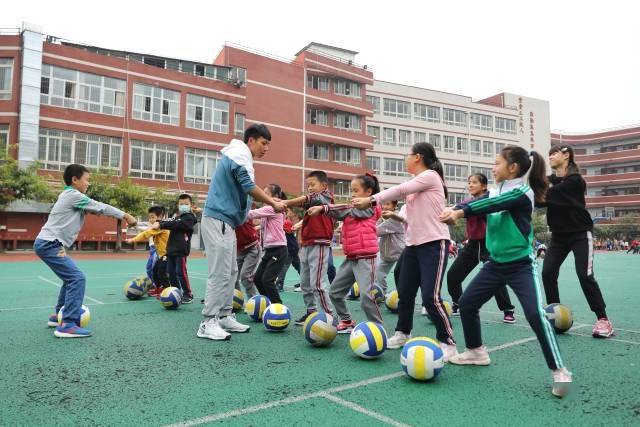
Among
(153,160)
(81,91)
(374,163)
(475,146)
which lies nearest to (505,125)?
(475,146)

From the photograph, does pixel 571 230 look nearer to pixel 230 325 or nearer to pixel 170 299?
pixel 230 325

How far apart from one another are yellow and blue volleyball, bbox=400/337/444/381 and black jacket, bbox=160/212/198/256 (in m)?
5.40

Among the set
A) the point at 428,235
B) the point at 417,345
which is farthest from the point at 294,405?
the point at 428,235

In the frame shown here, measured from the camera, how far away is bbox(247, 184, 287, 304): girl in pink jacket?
6629mm

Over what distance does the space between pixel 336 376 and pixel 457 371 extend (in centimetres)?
105

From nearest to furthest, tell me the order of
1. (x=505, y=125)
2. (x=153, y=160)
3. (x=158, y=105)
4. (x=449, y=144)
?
(x=153, y=160) → (x=158, y=105) → (x=449, y=144) → (x=505, y=125)

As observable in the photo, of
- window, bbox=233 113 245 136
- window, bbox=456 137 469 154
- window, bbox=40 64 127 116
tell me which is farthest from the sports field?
window, bbox=456 137 469 154

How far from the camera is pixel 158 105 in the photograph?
110 feet

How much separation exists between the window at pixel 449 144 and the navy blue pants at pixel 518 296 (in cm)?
5659

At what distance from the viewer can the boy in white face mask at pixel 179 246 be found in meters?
8.04

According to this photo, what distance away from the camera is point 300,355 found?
4.45m

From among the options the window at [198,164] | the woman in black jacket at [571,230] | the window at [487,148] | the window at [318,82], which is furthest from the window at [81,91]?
the window at [487,148]

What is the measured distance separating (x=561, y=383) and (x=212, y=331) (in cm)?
339

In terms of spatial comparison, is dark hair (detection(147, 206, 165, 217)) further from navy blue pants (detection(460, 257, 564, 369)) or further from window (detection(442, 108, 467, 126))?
window (detection(442, 108, 467, 126))
